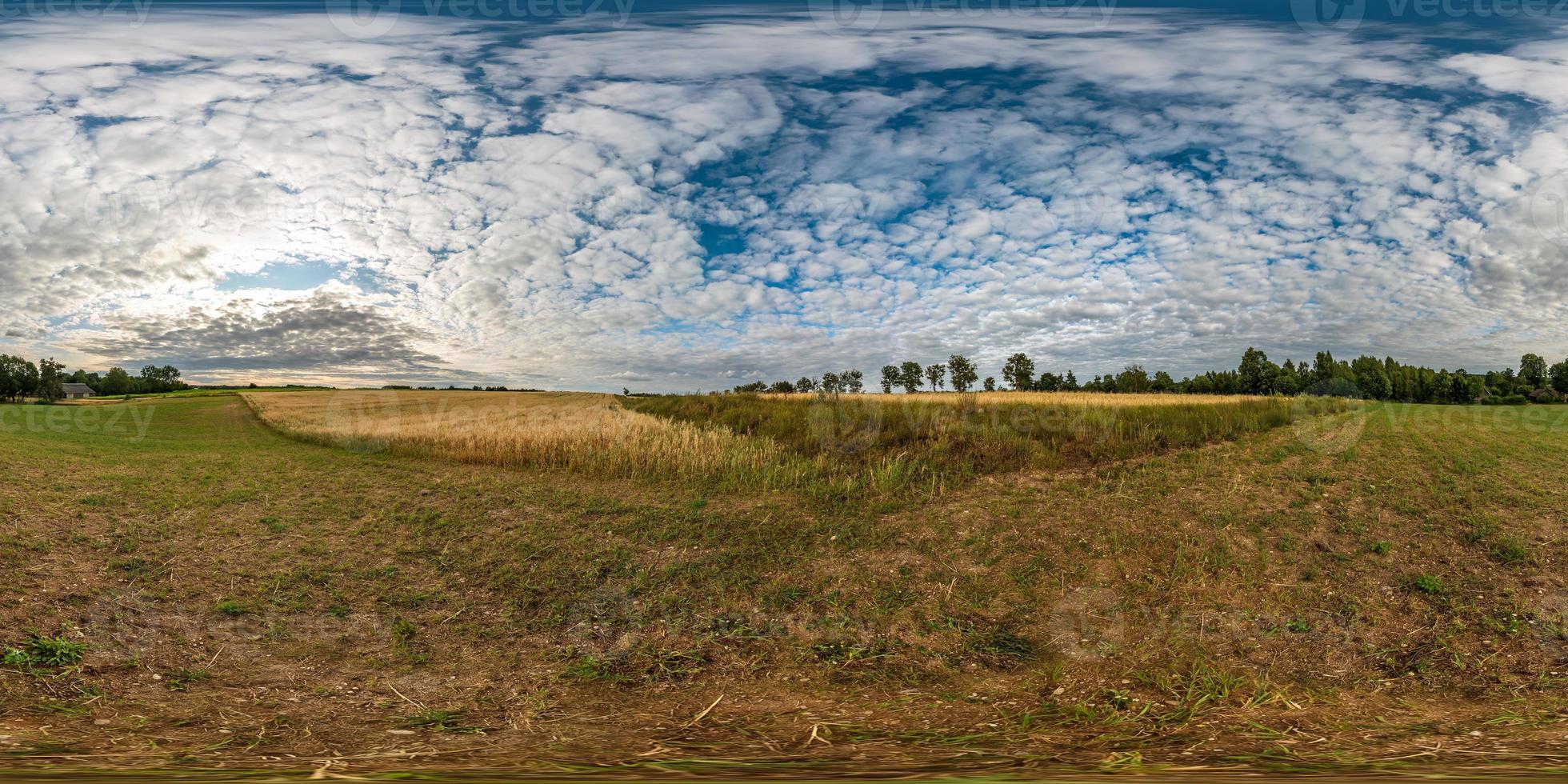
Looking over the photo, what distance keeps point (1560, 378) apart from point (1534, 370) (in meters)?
6.67

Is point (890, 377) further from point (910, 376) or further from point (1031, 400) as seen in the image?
point (1031, 400)

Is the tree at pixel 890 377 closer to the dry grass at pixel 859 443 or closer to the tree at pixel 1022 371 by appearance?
the tree at pixel 1022 371

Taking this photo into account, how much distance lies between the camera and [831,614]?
7.74m

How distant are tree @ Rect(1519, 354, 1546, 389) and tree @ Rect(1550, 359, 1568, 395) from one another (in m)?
2.64

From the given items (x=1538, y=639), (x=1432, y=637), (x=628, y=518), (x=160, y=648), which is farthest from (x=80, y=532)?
(x=1538, y=639)

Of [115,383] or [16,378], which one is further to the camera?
[115,383]

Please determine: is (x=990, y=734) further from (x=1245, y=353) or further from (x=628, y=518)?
(x=1245, y=353)

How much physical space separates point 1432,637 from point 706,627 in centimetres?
763

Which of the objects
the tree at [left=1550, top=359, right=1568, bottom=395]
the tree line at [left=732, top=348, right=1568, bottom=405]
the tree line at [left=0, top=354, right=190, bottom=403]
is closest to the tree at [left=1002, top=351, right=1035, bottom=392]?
the tree line at [left=732, top=348, right=1568, bottom=405]

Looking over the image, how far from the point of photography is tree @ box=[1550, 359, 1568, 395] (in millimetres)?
75938

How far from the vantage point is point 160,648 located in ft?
21.3

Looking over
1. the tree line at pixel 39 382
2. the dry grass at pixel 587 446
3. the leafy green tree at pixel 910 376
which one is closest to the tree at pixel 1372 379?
the leafy green tree at pixel 910 376

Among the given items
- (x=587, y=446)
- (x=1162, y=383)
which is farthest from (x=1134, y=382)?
(x=587, y=446)

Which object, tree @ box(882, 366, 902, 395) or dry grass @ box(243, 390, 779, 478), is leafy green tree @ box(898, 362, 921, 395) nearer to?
tree @ box(882, 366, 902, 395)
